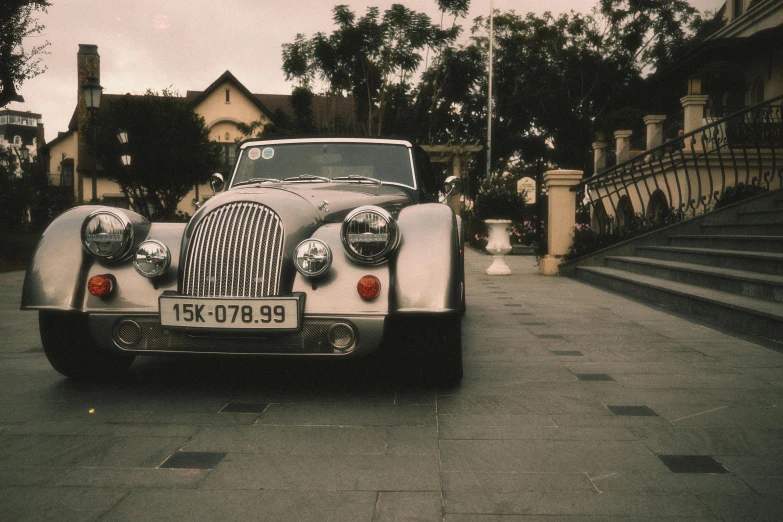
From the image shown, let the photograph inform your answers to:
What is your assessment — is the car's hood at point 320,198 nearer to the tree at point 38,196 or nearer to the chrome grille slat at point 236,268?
the chrome grille slat at point 236,268

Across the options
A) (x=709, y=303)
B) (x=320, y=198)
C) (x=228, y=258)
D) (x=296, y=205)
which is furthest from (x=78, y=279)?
(x=709, y=303)

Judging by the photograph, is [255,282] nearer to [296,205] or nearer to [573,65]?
[296,205]

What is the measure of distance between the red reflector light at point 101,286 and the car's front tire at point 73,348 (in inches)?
5.9

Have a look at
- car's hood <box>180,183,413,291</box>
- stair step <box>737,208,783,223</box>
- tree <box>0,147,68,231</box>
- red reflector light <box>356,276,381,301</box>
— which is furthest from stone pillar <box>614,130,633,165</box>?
tree <box>0,147,68,231</box>

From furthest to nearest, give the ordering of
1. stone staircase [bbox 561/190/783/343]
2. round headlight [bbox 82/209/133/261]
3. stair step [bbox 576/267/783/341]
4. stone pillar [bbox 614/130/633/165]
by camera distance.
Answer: stone pillar [bbox 614/130/633/165] < stone staircase [bbox 561/190/783/343] < stair step [bbox 576/267/783/341] < round headlight [bbox 82/209/133/261]

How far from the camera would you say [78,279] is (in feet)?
13.0

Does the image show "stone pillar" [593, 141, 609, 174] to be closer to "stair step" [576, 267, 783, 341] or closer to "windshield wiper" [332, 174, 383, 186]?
"stair step" [576, 267, 783, 341]

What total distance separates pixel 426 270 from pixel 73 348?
210cm

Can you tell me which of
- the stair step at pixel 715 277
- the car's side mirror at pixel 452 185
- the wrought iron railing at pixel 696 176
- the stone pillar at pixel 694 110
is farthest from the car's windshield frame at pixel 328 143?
the stone pillar at pixel 694 110

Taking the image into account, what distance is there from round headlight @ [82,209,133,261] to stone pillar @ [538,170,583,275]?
410 inches

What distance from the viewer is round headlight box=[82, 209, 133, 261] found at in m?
3.99

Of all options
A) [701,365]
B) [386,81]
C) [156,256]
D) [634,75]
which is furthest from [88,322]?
[634,75]

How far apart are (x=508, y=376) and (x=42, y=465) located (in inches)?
108

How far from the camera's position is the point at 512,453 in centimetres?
312
